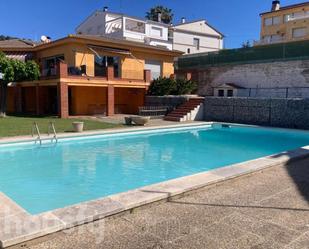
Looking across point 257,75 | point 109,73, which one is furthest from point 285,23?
point 109,73

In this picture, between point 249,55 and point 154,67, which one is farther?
point 154,67

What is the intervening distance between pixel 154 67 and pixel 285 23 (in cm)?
2888

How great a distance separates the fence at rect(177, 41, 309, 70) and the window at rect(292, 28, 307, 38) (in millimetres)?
20283

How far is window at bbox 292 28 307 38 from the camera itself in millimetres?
45963

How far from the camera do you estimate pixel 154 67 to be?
103ft

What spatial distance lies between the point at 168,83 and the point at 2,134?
54.0 ft

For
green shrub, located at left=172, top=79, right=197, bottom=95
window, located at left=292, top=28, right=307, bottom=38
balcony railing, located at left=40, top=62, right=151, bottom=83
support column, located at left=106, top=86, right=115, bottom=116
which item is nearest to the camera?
balcony railing, located at left=40, top=62, right=151, bottom=83

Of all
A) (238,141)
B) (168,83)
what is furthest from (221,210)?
(168,83)

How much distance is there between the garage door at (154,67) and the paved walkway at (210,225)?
25.1m

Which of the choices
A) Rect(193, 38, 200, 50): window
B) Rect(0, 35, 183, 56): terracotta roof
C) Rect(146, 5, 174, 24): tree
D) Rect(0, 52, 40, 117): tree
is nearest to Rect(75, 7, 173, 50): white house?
Rect(193, 38, 200, 50): window

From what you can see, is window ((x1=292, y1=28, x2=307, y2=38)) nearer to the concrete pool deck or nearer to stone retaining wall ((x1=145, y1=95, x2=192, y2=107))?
stone retaining wall ((x1=145, y1=95, x2=192, y2=107))

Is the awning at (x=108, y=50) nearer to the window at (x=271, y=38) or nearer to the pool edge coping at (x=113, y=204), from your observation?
the pool edge coping at (x=113, y=204)

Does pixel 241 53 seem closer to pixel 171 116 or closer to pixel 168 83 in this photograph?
Answer: pixel 168 83

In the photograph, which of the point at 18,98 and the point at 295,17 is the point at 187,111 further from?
the point at 295,17
